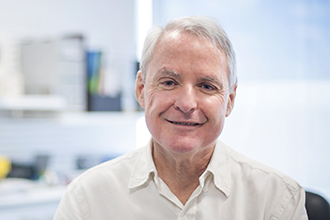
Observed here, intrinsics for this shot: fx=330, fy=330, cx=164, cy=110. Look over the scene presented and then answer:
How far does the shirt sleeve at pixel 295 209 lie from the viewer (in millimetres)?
1132

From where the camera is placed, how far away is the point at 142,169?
123 cm

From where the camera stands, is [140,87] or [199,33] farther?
[140,87]

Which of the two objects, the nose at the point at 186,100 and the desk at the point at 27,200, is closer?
the nose at the point at 186,100

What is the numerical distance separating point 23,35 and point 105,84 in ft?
2.59

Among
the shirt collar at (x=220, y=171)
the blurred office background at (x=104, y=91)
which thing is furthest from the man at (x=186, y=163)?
the blurred office background at (x=104, y=91)

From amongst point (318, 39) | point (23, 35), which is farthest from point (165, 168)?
point (23, 35)

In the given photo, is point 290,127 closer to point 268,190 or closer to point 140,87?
point 268,190

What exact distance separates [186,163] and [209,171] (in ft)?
0.29

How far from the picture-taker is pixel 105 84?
2.63m

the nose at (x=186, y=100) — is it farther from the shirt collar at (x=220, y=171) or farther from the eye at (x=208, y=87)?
the shirt collar at (x=220, y=171)

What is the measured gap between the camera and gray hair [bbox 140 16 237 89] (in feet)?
3.58

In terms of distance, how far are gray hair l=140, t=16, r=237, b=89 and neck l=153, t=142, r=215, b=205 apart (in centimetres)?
30

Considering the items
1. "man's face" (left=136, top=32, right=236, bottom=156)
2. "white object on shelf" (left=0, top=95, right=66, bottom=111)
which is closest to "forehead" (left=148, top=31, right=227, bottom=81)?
"man's face" (left=136, top=32, right=236, bottom=156)

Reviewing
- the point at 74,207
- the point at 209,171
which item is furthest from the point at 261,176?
the point at 74,207
